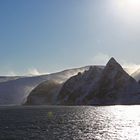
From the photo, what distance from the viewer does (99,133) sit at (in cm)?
9625

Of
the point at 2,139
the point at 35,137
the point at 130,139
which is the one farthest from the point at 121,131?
the point at 2,139

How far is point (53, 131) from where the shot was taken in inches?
3979

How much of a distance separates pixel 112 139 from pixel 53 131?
21.2m

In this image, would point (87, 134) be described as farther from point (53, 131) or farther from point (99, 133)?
point (53, 131)

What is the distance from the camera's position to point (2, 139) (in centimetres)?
8644

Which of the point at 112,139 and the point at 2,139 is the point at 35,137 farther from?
the point at 112,139

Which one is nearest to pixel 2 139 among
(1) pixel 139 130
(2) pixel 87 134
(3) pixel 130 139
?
(2) pixel 87 134

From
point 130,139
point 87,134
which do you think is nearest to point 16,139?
point 87,134

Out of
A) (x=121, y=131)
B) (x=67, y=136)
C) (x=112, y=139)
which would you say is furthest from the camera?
(x=121, y=131)

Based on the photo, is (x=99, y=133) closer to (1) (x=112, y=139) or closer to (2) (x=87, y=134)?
(2) (x=87, y=134)

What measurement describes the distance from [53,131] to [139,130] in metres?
22.5

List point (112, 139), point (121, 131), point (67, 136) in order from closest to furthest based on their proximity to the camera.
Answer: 1. point (112, 139)
2. point (67, 136)
3. point (121, 131)

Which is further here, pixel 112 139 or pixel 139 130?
pixel 139 130

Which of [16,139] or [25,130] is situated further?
[25,130]
